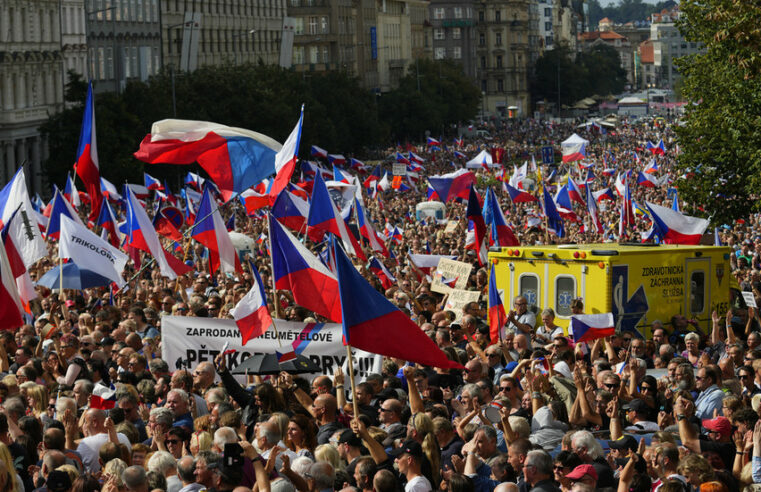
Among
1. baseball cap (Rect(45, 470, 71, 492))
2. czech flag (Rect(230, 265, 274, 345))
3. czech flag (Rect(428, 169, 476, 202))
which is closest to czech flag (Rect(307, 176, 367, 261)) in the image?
czech flag (Rect(230, 265, 274, 345))

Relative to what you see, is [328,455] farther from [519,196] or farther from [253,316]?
[519,196]

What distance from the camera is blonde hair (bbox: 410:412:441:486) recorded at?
33.3ft

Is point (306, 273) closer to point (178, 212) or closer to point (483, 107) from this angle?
point (178, 212)

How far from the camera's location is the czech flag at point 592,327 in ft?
51.5

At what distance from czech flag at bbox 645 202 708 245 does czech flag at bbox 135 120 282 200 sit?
7.23 meters

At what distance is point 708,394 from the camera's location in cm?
1255

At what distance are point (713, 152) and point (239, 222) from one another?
45.7 ft

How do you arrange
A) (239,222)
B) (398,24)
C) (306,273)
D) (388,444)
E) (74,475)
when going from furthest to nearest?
(398,24) → (239,222) → (306,273) → (388,444) → (74,475)

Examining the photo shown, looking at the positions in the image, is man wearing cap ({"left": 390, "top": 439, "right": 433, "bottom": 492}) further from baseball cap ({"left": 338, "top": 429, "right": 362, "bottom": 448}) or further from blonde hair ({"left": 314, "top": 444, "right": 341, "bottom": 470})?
baseball cap ({"left": 338, "top": 429, "right": 362, "bottom": 448})

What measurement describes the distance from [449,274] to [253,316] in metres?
6.77

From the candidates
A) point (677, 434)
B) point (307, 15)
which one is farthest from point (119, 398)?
point (307, 15)

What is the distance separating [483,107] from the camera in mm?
177000

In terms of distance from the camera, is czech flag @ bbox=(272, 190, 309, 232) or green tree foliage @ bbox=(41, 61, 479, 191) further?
green tree foliage @ bbox=(41, 61, 479, 191)

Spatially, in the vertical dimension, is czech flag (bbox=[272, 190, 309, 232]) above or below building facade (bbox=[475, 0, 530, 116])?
below
